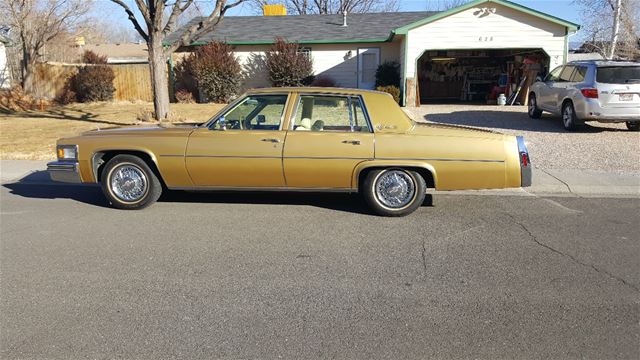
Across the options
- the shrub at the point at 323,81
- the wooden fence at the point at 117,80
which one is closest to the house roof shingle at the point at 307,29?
the shrub at the point at 323,81

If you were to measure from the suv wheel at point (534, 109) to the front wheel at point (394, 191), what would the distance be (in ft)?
34.2

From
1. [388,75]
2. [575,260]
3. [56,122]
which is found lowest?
A: [575,260]

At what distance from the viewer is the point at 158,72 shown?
13.8m

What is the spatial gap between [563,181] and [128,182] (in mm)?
6579

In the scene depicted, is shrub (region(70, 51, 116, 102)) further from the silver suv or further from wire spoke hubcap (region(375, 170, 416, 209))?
wire spoke hubcap (region(375, 170, 416, 209))

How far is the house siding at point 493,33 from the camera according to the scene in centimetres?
1802

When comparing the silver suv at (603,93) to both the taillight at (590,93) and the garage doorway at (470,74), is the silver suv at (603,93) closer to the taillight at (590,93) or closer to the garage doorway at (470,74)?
the taillight at (590,93)

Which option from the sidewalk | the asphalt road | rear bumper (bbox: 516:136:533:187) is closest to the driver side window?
the asphalt road

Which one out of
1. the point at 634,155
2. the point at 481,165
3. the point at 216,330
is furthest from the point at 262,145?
the point at 634,155

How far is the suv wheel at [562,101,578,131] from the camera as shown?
40.6 feet

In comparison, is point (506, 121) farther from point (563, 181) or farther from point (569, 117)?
point (563, 181)

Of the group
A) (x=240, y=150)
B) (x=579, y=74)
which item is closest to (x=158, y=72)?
(x=240, y=150)

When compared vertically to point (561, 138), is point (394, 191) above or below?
below

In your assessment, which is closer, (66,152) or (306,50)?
(66,152)
